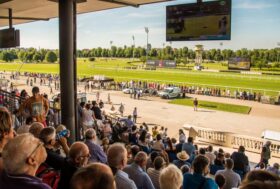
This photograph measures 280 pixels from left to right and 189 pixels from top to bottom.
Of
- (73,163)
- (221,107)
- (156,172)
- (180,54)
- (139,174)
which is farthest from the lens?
(180,54)

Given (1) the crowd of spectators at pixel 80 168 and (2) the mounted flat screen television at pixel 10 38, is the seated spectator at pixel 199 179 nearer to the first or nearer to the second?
(1) the crowd of spectators at pixel 80 168

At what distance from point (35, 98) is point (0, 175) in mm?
5424

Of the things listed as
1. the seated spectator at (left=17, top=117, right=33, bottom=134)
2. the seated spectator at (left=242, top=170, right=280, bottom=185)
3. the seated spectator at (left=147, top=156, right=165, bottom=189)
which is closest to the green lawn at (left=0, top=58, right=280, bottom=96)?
the seated spectator at (left=17, top=117, right=33, bottom=134)

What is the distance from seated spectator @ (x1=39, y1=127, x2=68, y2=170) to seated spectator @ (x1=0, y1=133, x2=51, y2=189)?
3.98 ft

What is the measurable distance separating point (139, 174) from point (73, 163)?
4.00 feet

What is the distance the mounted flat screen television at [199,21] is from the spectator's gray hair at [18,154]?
5.59m

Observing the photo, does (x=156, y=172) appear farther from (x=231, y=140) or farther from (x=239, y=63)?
(x=239, y=63)

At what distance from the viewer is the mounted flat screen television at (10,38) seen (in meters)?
10.5

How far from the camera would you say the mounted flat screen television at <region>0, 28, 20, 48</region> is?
Result: 10.5 metres

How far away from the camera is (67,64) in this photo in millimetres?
8000

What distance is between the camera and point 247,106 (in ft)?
127

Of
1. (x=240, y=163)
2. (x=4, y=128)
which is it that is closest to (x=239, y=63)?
(x=240, y=163)

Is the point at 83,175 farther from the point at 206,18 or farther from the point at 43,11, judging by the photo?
the point at 43,11

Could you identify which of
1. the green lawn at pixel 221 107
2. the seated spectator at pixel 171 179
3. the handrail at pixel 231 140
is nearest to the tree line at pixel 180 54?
the green lawn at pixel 221 107
